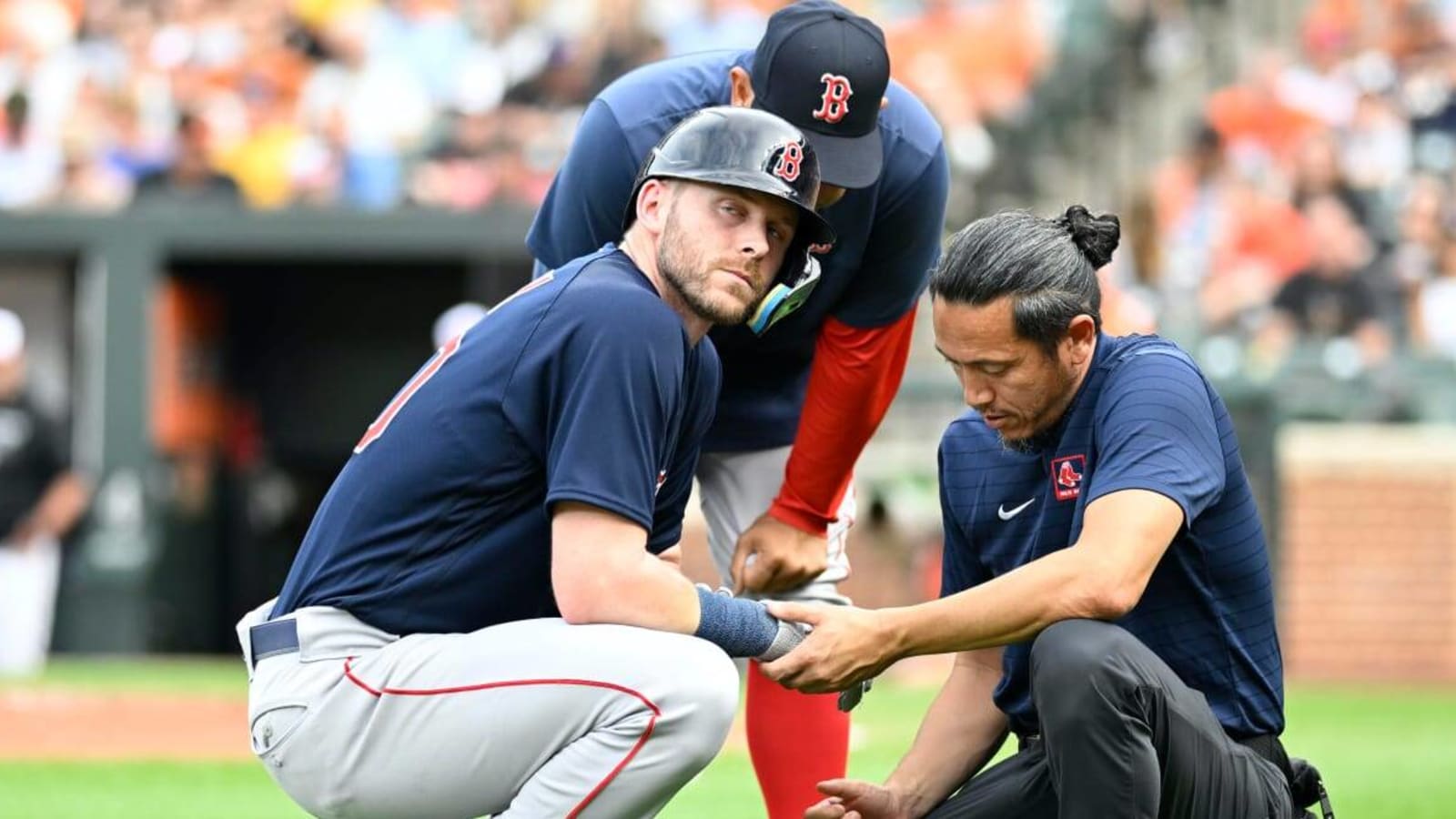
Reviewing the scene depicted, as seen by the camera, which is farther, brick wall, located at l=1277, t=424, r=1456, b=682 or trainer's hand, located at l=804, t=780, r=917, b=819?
brick wall, located at l=1277, t=424, r=1456, b=682

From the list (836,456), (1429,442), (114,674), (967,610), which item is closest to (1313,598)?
(1429,442)

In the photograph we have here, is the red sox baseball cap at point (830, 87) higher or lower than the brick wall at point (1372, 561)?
higher

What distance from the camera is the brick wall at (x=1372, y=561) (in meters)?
12.0

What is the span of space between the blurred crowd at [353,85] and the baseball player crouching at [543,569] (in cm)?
1005

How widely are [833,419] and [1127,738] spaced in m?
1.61

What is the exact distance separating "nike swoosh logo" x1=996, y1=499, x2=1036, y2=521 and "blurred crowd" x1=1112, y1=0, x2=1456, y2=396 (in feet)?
25.8

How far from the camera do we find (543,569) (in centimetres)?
379

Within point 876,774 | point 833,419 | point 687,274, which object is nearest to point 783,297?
point 687,274

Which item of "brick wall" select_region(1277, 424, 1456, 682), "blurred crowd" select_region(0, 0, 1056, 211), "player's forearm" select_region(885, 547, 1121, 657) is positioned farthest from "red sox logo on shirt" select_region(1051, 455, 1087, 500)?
"blurred crowd" select_region(0, 0, 1056, 211)

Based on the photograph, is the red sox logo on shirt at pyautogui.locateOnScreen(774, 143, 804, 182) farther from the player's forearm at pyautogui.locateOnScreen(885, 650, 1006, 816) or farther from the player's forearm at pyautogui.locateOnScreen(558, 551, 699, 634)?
the player's forearm at pyautogui.locateOnScreen(885, 650, 1006, 816)

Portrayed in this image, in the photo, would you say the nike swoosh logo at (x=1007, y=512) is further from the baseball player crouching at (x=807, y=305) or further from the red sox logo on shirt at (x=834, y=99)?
the red sox logo on shirt at (x=834, y=99)

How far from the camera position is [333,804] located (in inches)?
147

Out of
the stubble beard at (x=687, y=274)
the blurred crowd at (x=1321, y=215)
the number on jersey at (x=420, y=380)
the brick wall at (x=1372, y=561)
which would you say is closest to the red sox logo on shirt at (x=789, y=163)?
the stubble beard at (x=687, y=274)

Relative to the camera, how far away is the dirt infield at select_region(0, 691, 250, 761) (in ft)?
28.1
